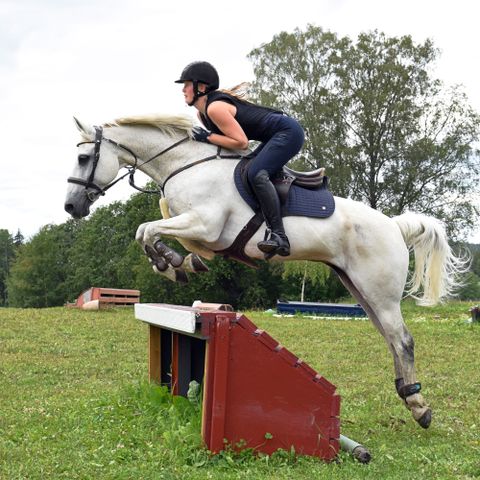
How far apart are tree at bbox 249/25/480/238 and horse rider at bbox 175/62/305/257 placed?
77.5ft

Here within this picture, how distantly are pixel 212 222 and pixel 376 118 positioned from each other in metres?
26.2

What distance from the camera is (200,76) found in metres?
4.54

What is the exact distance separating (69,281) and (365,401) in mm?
49807

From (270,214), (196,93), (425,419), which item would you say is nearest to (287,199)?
(270,214)

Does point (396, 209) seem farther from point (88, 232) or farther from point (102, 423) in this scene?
point (88, 232)

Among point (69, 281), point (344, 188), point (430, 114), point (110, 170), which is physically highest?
point (430, 114)

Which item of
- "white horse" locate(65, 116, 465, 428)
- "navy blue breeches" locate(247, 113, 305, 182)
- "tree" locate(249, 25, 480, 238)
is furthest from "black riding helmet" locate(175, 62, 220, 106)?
"tree" locate(249, 25, 480, 238)

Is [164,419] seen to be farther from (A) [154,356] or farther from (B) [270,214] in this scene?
(B) [270,214]

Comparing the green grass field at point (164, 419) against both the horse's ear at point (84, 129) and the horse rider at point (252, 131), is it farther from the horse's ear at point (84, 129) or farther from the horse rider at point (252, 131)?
the horse's ear at point (84, 129)

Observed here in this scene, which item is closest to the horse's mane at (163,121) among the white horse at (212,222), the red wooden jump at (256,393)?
the white horse at (212,222)

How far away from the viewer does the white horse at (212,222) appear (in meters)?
4.35

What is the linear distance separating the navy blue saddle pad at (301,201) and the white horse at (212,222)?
0.14ft

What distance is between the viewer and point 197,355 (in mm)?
4988

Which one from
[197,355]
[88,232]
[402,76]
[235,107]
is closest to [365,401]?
[197,355]
